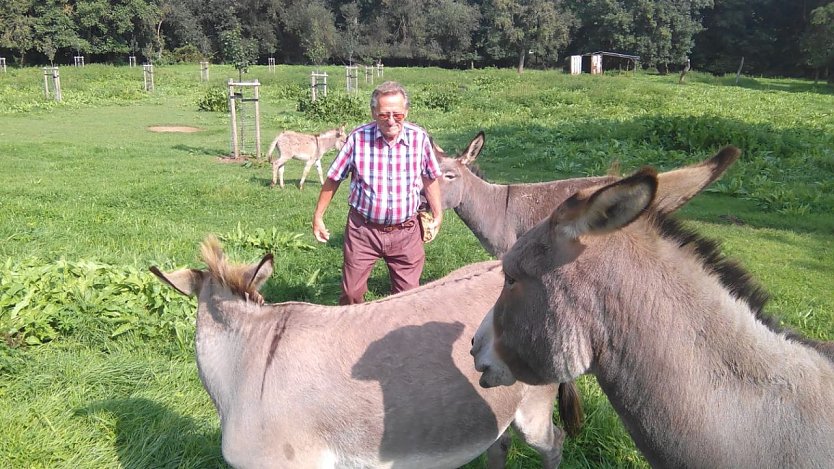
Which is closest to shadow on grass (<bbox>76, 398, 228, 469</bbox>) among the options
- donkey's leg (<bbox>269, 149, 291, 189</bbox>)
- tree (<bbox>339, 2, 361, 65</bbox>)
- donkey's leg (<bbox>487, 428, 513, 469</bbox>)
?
donkey's leg (<bbox>487, 428, 513, 469</bbox>)

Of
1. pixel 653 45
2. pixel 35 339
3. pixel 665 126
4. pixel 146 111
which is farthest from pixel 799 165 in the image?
pixel 653 45

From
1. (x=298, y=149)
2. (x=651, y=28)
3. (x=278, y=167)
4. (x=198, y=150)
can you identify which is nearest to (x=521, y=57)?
(x=651, y=28)

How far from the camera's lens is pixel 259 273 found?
301 centimetres

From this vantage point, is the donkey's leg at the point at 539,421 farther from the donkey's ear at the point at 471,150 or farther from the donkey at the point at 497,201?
the donkey's ear at the point at 471,150

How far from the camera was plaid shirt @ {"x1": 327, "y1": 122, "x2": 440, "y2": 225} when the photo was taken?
430 cm

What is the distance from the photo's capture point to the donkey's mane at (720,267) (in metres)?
1.97

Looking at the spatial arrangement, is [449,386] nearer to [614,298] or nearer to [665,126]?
[614,298]

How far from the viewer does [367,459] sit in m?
2.79

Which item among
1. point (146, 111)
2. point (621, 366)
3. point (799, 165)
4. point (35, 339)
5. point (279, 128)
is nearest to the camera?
point (621, 366)

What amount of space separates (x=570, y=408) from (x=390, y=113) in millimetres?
2305

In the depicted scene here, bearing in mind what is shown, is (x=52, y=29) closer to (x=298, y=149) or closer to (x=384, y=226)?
(x=298, y=149)

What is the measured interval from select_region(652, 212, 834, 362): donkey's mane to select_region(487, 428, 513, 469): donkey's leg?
78.4 inches

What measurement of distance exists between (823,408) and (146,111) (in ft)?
97.9

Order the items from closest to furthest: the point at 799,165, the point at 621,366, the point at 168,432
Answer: the point at 621,366 < the point at 168,432 < the point at 799,165
